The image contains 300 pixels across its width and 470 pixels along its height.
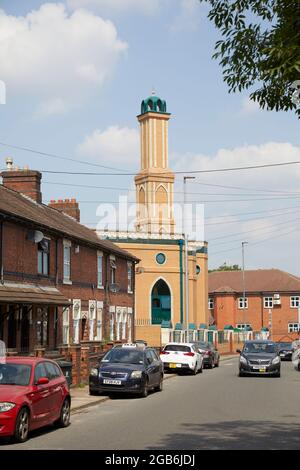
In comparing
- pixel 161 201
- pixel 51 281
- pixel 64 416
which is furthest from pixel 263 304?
pixel 64 416

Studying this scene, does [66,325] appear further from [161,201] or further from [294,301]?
[294,301]

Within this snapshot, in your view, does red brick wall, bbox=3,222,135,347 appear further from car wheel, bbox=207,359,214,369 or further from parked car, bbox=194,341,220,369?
car wheel, bbox=207,359,214,369

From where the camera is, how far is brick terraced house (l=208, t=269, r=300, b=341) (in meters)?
94.4

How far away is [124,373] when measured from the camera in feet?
73.3

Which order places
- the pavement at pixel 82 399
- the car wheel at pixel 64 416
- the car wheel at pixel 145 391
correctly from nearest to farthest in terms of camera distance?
the car wheel at pixel 64 416, the pavement at pixel 82 399, the car wheel at pixel 145 391

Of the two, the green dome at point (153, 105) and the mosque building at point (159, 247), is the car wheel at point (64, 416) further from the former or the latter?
the green dome at point (153, 105)

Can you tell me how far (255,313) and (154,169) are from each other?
84.6ft

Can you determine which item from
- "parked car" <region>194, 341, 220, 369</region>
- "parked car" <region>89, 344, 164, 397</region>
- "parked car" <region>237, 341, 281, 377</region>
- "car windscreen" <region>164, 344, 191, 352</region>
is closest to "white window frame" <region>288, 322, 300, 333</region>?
"parked car" <region>194, 341, 220, 369</region>

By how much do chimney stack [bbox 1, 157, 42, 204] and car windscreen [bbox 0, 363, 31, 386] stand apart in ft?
69.0

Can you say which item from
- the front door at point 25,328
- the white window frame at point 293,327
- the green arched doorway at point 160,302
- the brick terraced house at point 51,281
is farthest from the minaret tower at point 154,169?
the front door at point 25,328

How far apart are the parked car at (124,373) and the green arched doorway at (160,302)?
44960 mm

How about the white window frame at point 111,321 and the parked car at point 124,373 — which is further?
the white window frame at point 111,321

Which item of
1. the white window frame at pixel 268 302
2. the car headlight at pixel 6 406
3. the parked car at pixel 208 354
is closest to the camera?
the car headlight at pixel 6 406

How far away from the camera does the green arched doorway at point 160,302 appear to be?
6906 centimetres
